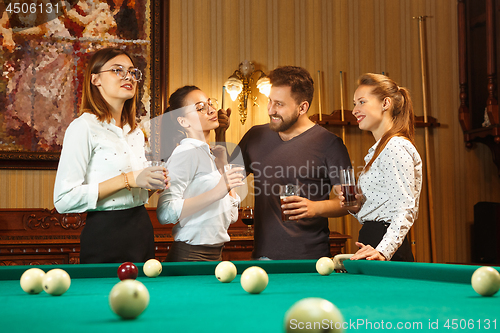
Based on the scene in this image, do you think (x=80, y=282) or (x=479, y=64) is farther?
(x=479, y=64)

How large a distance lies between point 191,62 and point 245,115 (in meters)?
0.75

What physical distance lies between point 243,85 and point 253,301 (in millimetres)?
3455

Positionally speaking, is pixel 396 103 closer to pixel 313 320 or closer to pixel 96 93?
pixel 96 93

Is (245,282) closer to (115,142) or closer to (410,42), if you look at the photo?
(115,142)

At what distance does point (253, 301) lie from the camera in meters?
1.08

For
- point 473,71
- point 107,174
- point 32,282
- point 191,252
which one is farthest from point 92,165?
point 473,71

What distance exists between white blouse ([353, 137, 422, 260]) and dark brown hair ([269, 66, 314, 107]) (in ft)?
2.40

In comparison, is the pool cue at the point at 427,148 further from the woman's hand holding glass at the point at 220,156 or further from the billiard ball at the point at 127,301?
the billiard ball at the point at 127,301

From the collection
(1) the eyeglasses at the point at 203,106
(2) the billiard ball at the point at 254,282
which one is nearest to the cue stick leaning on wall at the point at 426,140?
(1) the eyeglasses at the point at 203,106

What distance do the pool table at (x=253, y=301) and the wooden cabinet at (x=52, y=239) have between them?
1827 mm

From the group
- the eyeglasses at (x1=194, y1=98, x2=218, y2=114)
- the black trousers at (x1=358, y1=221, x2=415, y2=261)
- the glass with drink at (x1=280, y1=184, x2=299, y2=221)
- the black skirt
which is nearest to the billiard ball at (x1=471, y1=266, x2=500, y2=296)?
the black trousers at (x1=358, y1=221, x2=415, y2=261)

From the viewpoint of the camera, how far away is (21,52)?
3.85 meters

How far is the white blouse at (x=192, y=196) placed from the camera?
2.17 meters

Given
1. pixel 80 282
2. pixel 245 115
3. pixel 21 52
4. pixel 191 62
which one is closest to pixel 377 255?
pixel 80 282
